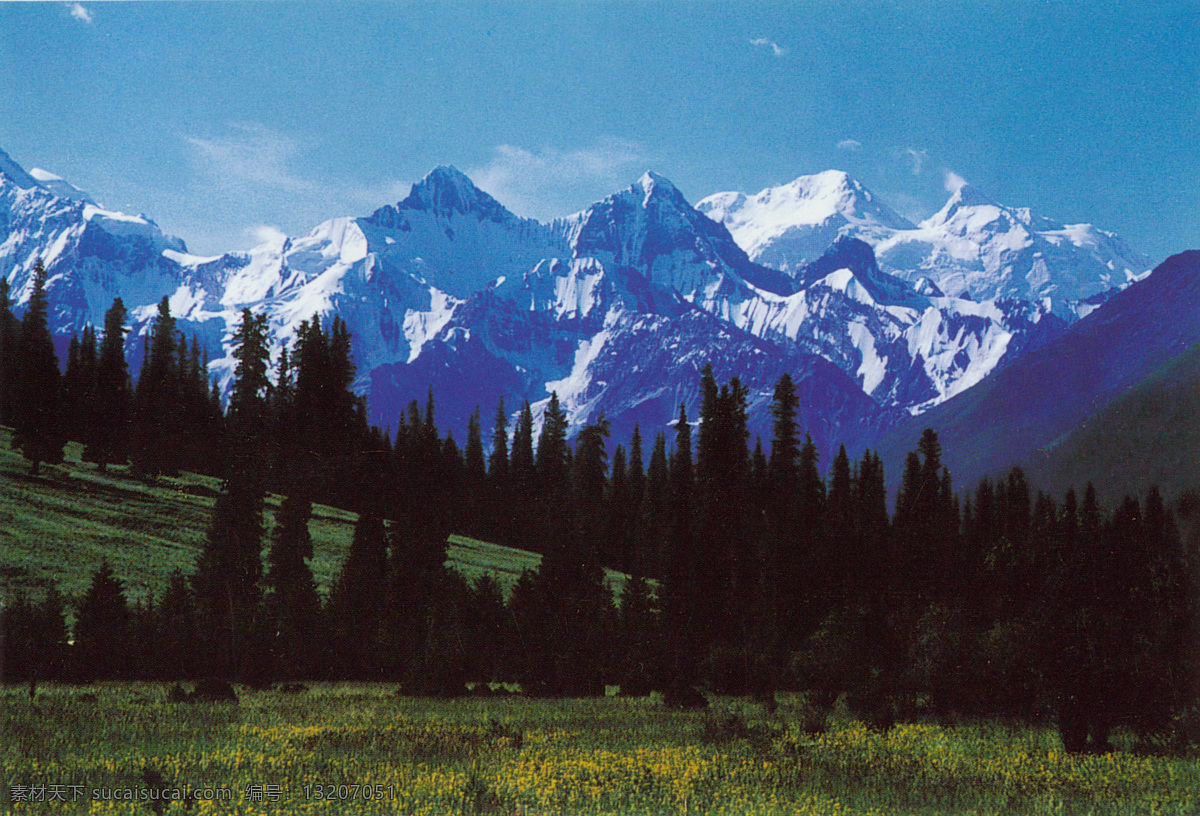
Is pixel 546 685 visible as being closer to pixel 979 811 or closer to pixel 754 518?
pixel 979 811

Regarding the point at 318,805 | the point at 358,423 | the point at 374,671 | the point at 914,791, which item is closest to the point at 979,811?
the point at 914,791

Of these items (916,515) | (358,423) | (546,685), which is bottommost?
(546,685)

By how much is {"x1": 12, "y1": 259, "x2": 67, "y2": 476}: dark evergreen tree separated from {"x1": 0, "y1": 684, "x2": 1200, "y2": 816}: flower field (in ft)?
183

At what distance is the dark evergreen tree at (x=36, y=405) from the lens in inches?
2931

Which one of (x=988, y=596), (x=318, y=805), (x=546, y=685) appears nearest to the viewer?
(x=318, y=805)

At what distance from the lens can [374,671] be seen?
146 ft

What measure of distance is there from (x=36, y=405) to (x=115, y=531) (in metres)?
15.4

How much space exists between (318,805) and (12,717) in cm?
1260

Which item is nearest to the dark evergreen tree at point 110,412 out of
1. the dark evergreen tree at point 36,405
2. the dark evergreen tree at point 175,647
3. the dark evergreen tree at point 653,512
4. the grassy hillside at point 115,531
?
the grassy hillside at point 115,531

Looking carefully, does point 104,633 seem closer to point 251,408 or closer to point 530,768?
point 251,408

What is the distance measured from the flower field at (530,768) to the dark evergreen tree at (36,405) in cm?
5571

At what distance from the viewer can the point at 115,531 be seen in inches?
2783

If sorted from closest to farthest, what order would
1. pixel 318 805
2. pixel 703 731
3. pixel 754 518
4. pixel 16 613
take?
1. pixel 318 805
2. pixel 703 731
3. pixel 16 613
4. pixel 754 518

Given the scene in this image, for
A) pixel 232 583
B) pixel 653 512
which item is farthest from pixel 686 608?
pixel 653 512
